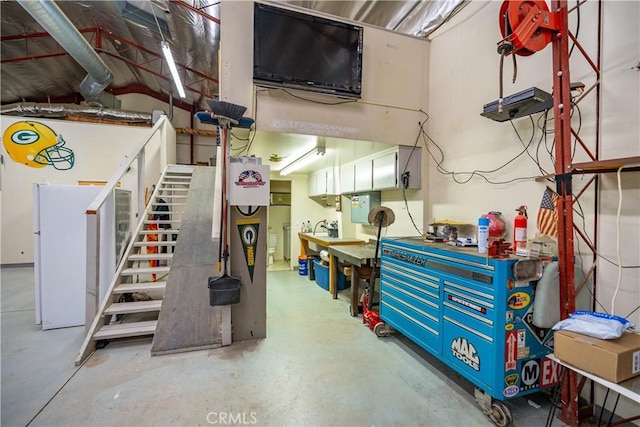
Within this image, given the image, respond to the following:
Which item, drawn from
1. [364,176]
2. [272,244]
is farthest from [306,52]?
[272,244]

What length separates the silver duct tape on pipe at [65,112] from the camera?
20.3 ft

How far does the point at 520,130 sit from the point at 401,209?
75.3 inches

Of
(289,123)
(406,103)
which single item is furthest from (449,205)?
(289,123)

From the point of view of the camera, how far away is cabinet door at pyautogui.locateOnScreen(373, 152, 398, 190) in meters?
3.74

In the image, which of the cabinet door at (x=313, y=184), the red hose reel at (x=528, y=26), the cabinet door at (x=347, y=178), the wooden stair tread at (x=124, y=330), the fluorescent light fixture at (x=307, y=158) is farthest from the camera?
the cabinet door at (x=313, y=184)

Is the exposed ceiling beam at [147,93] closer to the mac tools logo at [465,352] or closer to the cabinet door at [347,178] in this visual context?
the cabinet door at [347,178]

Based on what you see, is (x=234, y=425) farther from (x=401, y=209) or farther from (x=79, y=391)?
(x=401, y=209)

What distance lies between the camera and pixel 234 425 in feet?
6.06

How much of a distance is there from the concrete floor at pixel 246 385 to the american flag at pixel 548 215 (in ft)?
4.45

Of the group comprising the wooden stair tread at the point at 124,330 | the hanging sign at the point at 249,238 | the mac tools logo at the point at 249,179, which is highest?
the mac tools logo at the point at 249,179

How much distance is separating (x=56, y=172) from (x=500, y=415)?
29.4ft

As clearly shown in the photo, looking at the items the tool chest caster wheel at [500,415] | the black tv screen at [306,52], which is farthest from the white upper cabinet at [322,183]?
the tool chest caster wheel at [500,415]

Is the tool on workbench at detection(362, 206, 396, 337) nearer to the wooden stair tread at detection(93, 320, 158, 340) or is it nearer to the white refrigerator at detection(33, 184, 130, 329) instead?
the wooden stair tread at detection(93, 320, 158, 340)

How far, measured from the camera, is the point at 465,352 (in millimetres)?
2094
